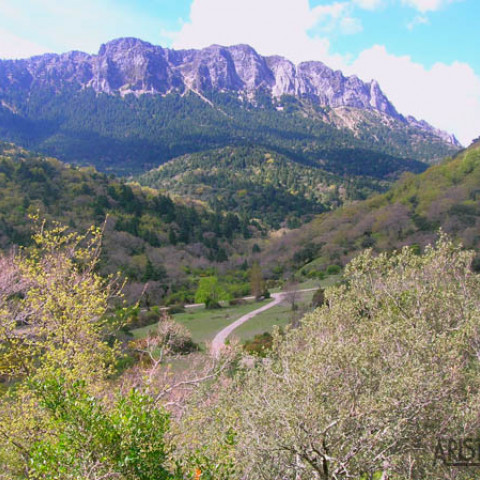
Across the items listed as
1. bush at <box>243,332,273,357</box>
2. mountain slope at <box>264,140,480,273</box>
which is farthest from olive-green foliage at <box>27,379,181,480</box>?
mountain slope at <box>264,140,480,273</box>

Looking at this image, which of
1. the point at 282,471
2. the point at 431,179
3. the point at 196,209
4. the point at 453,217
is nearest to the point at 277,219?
the point at 196,209

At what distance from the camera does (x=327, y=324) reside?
55.3 feet

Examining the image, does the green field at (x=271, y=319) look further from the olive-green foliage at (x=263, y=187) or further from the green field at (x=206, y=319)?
the olive-green foliage at (x=263, y=187)

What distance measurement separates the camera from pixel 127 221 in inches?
3971

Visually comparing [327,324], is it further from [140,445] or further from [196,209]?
[196,209]

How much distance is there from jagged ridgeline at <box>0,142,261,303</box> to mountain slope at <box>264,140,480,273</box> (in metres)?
22.8

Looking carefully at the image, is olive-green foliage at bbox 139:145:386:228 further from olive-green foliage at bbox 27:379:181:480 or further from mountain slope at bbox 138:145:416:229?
olive-green foliage at bbox 27:379:181:480

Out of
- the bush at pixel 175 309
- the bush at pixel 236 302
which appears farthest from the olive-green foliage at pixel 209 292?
the bush at pixel 175 309

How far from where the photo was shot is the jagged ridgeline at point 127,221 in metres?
75.9

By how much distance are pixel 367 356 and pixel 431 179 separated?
337 feet

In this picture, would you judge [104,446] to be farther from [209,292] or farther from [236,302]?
[209,292]

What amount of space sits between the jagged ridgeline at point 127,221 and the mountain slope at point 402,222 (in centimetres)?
2281

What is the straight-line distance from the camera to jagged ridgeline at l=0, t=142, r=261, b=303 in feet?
249

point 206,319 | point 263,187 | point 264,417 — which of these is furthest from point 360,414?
point 263,187
